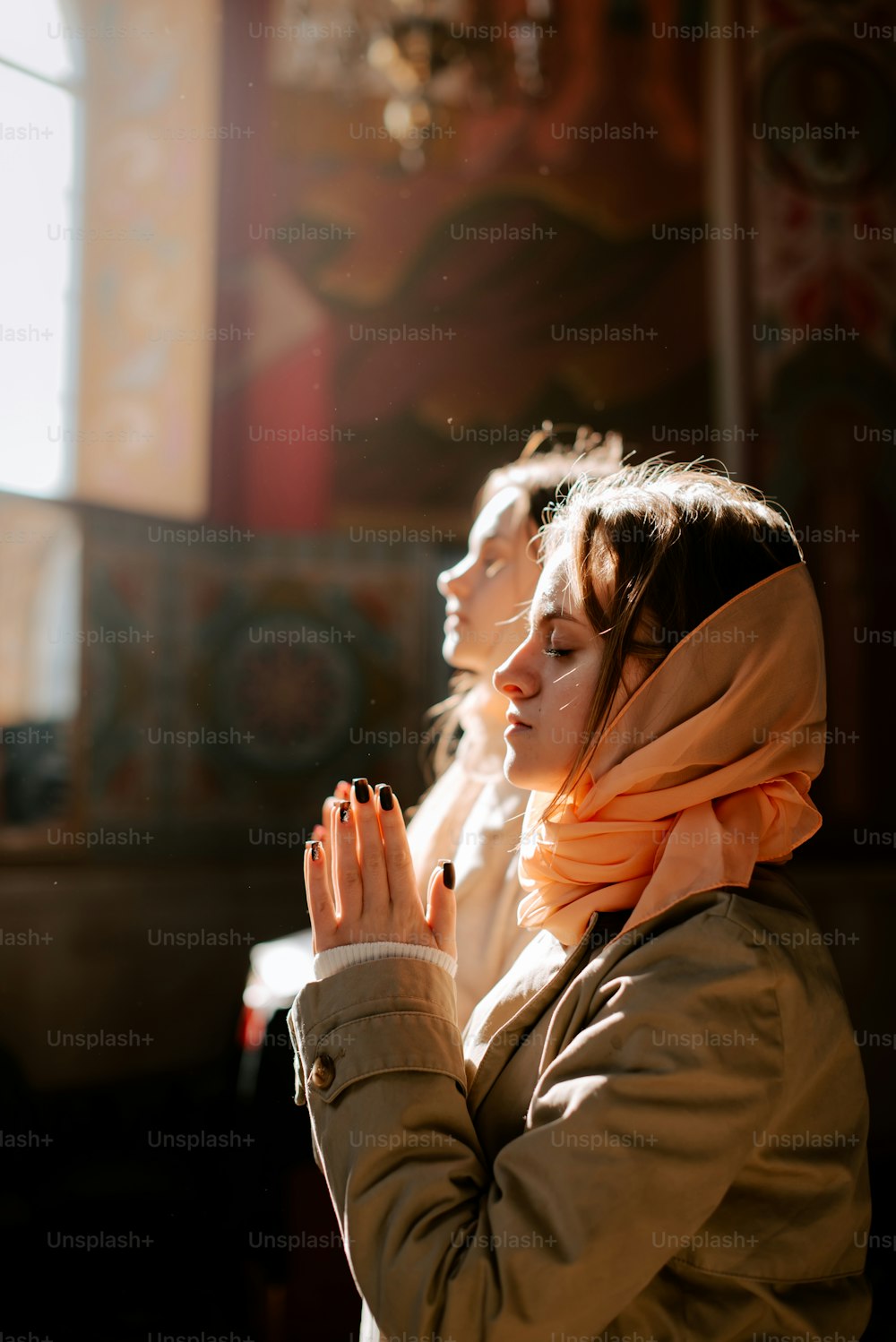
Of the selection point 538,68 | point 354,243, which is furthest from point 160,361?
point 538,68

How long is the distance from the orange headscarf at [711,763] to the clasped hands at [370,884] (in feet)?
0.48

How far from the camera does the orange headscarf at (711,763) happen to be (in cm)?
110

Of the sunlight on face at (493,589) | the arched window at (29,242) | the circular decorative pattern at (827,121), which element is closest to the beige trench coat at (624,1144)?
the sunlight on face at (493,589)

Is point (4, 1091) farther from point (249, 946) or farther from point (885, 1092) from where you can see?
point (885, 1092)

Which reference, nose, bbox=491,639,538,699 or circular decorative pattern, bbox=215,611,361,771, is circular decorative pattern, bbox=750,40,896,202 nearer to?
circular decorative pattern, bbox=215,611,361,771

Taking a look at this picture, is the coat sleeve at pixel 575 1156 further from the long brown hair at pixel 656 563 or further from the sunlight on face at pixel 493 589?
the sunlight on face at pixel 493 589

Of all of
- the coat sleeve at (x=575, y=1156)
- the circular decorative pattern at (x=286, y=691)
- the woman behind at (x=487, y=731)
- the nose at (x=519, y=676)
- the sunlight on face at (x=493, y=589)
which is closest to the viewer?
the coat sleeve at (x=575, y=1156)

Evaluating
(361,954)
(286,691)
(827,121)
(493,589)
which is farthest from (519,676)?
(827,121)

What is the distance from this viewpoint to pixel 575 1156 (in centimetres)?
96

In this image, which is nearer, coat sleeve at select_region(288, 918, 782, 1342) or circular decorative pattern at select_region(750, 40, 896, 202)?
coat sleeve at select_region(288, 918, 782, 1342)

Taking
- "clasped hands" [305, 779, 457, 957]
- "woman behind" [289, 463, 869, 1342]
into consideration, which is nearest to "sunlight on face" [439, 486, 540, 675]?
"woman behind" [289, 463, 869, 1342]

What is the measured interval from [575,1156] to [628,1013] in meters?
0.13

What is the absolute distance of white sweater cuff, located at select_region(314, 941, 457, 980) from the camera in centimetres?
114

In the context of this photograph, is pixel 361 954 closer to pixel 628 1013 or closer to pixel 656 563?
pixel 628 1013
